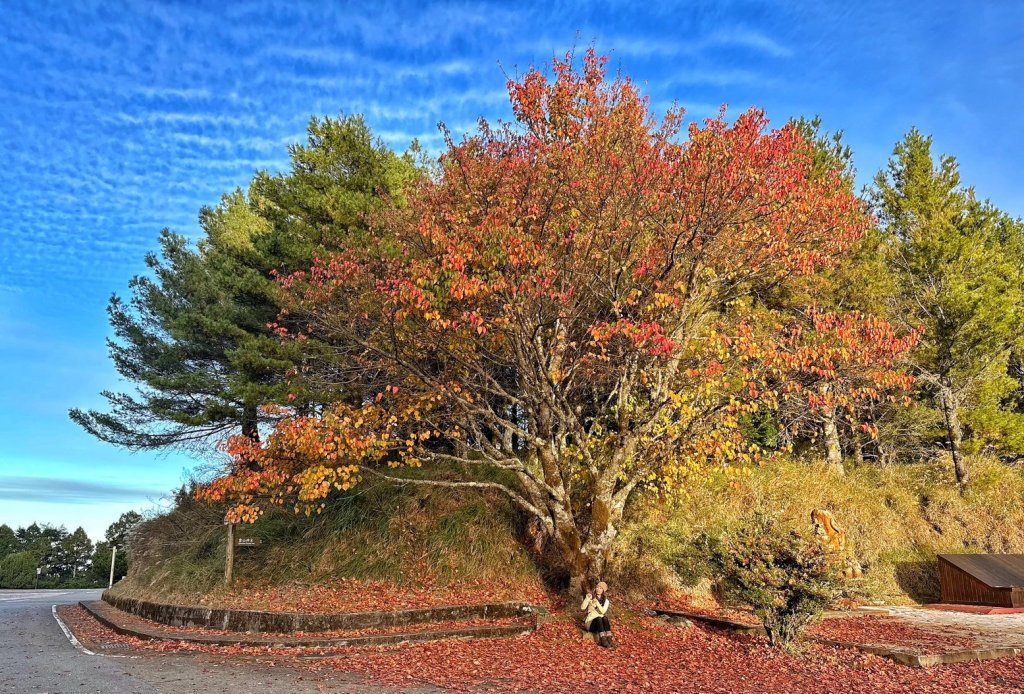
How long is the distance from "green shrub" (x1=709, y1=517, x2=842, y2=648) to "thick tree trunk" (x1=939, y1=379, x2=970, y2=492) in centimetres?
1291

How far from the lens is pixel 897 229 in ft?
70.0

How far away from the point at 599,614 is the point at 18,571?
160 ft

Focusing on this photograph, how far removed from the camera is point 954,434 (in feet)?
61.6

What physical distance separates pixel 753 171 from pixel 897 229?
45.2 ft

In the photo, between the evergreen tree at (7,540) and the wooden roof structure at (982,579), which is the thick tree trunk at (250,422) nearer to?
the wooden roof structure at (982,579)

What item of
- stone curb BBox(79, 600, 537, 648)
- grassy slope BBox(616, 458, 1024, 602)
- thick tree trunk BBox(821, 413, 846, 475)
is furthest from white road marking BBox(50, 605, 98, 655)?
thick tree trunk BBox(821, 413, 846, 475)

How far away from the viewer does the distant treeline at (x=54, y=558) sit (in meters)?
40.9

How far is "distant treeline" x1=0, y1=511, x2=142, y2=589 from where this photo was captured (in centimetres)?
4088

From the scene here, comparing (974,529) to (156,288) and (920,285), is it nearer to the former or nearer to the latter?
(920,285)

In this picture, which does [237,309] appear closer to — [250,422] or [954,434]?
[250,422]

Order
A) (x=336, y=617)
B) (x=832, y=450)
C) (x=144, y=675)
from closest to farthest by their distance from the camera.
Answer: (x=144, y=675) → (x=336, y=617) → (x=832, y=450)

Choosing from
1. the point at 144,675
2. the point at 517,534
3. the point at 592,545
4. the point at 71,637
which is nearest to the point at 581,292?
the point at 592,545

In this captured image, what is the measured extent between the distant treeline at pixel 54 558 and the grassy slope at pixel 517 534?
23.4 metres

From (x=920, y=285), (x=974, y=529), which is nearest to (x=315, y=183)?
(x=920, y=285)
